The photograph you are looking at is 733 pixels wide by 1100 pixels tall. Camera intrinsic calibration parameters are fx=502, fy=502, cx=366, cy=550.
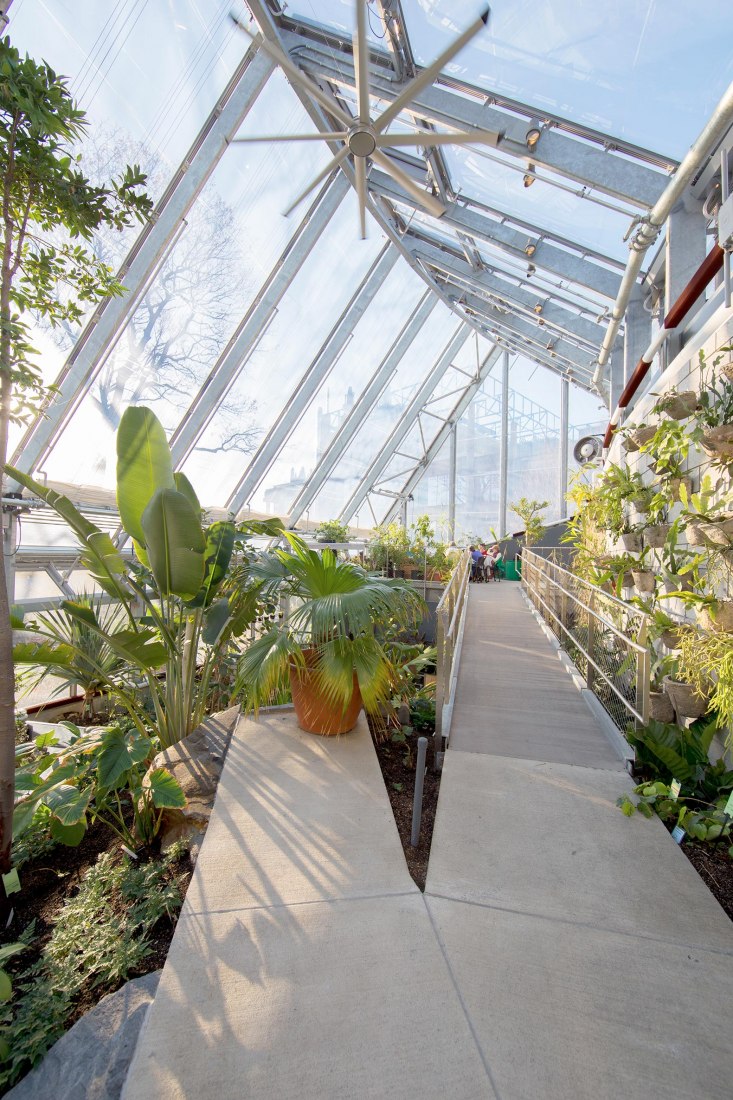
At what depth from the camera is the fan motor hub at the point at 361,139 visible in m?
3.00

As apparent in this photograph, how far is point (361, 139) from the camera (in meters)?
3.04

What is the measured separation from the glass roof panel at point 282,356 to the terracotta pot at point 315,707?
491 cm

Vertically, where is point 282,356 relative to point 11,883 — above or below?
above

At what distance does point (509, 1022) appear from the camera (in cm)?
145

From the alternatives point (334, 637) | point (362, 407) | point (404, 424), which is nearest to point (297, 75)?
point (334, 637)

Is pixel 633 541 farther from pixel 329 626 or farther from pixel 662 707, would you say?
pixel 329 626

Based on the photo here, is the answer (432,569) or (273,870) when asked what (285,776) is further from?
(432,569)

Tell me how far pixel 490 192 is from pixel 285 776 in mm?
6576

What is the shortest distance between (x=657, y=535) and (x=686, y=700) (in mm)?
1405

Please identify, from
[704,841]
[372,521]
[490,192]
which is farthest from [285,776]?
[372,521]

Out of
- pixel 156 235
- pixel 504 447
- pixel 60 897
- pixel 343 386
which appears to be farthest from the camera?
pixel 504 447

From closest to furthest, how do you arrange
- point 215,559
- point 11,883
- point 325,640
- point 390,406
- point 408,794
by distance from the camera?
point 11,883 → point 408,794 → point 215,559 → point 325,640 → point 390,406

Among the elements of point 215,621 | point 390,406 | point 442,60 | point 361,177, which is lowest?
point 215,621

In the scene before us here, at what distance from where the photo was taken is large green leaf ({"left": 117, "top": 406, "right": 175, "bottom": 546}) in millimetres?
3104
